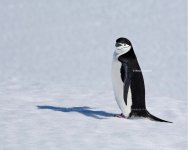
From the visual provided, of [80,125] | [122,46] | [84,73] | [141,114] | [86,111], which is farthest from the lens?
[84,73]

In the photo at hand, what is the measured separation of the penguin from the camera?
23.0ft

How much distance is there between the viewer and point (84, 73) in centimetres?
1229

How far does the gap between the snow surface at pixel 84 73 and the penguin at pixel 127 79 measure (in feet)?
0.59

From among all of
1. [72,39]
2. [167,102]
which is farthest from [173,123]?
[72,39]

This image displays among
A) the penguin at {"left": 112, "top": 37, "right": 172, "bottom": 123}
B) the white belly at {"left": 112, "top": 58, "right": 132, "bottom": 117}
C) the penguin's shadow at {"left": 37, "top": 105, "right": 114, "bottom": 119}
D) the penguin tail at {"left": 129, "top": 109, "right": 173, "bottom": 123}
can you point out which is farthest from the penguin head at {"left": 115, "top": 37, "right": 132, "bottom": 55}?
the penguin's shadow at {"left": 37, "top": 105, "right": 114, "bottom": 119}

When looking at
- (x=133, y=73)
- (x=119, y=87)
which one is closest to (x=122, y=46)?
(x=133, y=73)

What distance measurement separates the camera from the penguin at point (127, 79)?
7008mm

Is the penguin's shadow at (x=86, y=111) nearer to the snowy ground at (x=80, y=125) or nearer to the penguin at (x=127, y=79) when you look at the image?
the snowy ground at (x=80, y=125)

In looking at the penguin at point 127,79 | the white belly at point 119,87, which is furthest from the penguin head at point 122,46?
the white belly at point 119,87

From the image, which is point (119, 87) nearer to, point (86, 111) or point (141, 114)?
point (141, 114)

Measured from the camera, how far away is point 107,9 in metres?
18.8

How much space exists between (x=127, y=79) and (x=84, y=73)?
5326 millimetres

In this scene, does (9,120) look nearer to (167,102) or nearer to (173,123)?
(173,123)

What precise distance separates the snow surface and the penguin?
18 centimetres
